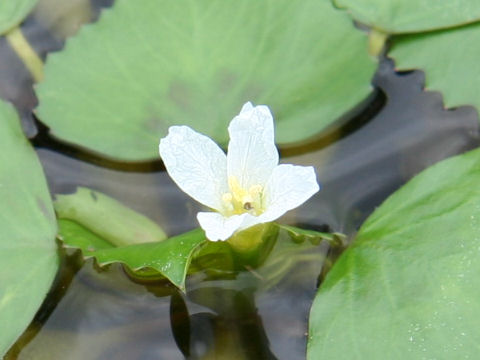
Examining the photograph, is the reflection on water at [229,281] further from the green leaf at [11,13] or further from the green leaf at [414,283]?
the green leaf at [11,13]

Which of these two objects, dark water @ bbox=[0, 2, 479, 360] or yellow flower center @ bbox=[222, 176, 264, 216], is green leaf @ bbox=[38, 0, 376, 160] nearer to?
dark water @ bbox=[0, 2, 479, 360]

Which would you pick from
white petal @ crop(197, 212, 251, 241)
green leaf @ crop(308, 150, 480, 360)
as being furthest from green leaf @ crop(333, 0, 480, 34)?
white petal @ crop(197, 212, 251, 241)

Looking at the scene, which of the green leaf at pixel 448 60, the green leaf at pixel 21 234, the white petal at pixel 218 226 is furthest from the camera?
the green leaf at pixel 448 60

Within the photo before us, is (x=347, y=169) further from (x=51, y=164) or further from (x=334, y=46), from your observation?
(x=51, y=164)

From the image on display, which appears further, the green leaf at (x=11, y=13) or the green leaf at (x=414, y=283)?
the green leaf at (x=11, y=13)

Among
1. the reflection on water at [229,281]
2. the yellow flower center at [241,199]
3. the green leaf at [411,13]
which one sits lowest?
the reflection on water at [229,281]

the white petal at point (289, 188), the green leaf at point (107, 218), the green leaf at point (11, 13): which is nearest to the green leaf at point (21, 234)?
the green leaf at point (107, 218)

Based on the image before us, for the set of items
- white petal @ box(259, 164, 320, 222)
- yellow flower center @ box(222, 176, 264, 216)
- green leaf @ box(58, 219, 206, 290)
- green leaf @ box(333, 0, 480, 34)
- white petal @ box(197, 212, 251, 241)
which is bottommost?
green leaf @ box(58, 219, 206, 290)
